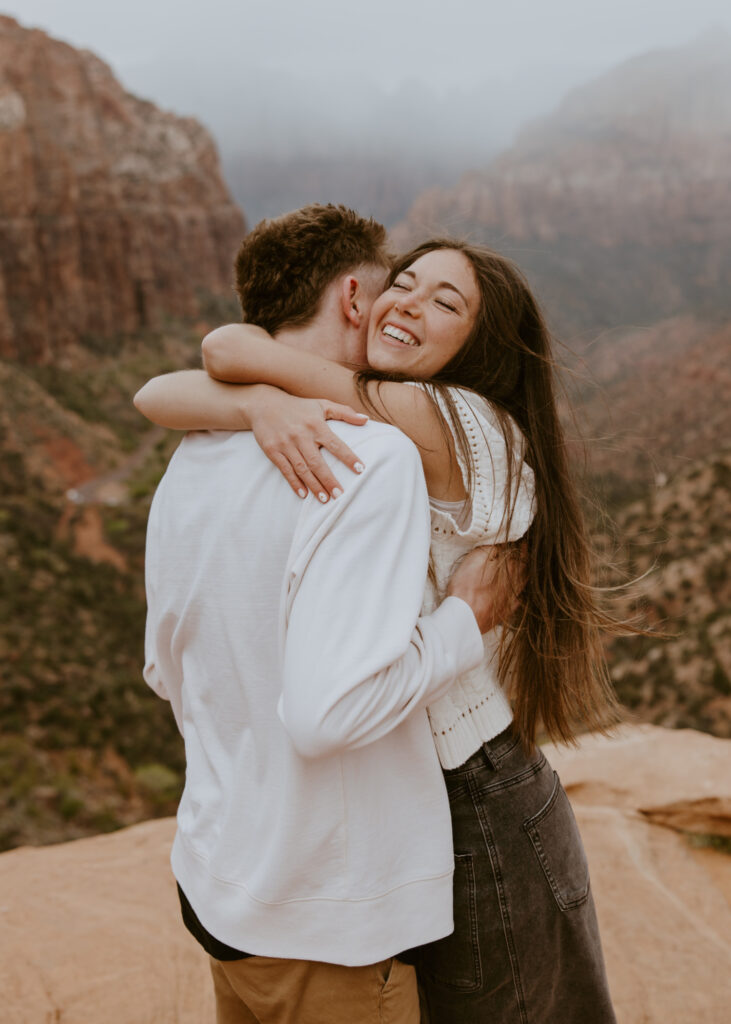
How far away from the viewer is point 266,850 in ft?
4.12

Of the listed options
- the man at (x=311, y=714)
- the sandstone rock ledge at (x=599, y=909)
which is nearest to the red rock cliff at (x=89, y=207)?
the sandstone rock ledge at (x=599, y=909)

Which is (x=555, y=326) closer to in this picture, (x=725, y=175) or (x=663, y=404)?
(x=663, y=404)

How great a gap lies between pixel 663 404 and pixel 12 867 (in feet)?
107

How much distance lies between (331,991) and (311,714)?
1.92 ft

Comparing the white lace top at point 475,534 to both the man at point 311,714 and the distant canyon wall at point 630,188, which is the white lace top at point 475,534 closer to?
the man at point 311,714

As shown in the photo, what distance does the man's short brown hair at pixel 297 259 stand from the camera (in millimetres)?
1527

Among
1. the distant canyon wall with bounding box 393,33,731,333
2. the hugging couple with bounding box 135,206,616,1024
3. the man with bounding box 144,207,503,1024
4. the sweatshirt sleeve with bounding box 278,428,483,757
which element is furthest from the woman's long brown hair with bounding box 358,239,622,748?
the distant canyon wall with bounding box 393,33,731,333

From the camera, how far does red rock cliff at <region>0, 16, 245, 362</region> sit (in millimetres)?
39531

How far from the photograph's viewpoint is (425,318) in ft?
5.23

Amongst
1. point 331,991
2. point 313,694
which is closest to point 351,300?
point 313,694

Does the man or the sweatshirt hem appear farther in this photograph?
the sweatshirt hem

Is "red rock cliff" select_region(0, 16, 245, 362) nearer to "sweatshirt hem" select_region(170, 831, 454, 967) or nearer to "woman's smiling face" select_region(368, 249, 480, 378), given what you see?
"woman's smiling face" select_region(368, 249, 480, 378)

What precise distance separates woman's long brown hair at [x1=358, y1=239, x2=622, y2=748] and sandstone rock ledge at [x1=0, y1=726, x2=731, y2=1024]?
2.75 ft

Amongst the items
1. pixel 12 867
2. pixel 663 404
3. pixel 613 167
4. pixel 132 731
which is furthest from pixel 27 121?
pixel 613 167
